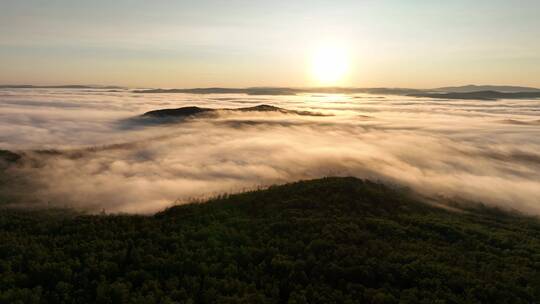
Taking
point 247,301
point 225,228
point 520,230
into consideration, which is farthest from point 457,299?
point 520,230

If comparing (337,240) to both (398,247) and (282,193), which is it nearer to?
(398,247)

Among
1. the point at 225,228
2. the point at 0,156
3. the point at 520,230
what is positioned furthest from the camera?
the point at 0,156

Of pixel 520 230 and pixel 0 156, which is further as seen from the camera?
pixel 0 156

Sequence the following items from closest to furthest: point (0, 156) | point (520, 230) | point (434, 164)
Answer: point (520, 230) < point (0, 156) < point (434, 164)

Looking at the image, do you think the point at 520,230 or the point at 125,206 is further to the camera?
the point at 125,206

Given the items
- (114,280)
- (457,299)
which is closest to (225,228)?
(114,280)

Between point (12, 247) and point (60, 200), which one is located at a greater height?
point (12, 247)

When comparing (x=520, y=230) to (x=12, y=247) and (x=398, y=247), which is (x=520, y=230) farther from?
(x=12, y=247)
